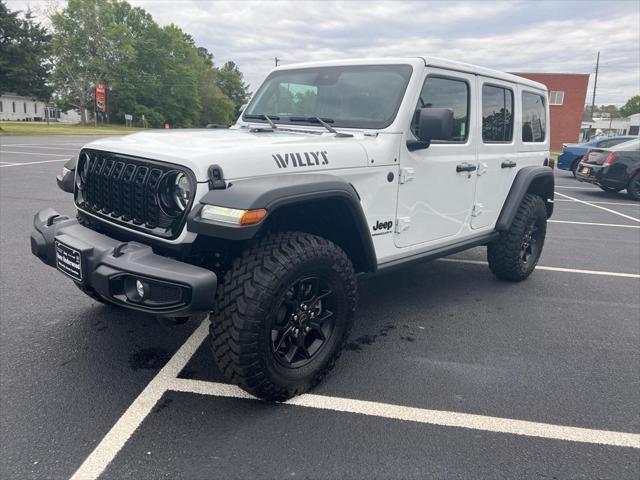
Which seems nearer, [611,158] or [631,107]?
[611,158]

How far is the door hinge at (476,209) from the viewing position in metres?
4.31

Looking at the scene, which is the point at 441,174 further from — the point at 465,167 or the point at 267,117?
the point at 267,117

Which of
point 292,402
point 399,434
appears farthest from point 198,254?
point 399,434

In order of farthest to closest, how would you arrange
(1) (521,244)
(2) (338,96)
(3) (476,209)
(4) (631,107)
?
(4) (631,107) → (1) (521,244) → (3) (476,209) → (2) (338,96)

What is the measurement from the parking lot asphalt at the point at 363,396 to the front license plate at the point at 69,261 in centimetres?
68

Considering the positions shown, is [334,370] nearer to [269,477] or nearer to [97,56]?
[269,477]

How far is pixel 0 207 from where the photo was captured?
7551 mm

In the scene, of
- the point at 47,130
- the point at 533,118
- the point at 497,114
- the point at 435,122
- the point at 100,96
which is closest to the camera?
the point at 435,122

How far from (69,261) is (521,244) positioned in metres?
3.96

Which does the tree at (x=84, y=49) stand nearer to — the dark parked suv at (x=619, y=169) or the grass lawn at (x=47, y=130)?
the grass lawn at (x=47, y=130)

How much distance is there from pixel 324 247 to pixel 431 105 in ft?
5.10

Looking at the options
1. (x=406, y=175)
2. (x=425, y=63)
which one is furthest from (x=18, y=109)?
(x=406, y=175)

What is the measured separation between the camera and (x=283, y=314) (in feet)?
9.25

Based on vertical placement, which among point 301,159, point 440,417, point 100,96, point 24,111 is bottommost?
point 440,417
